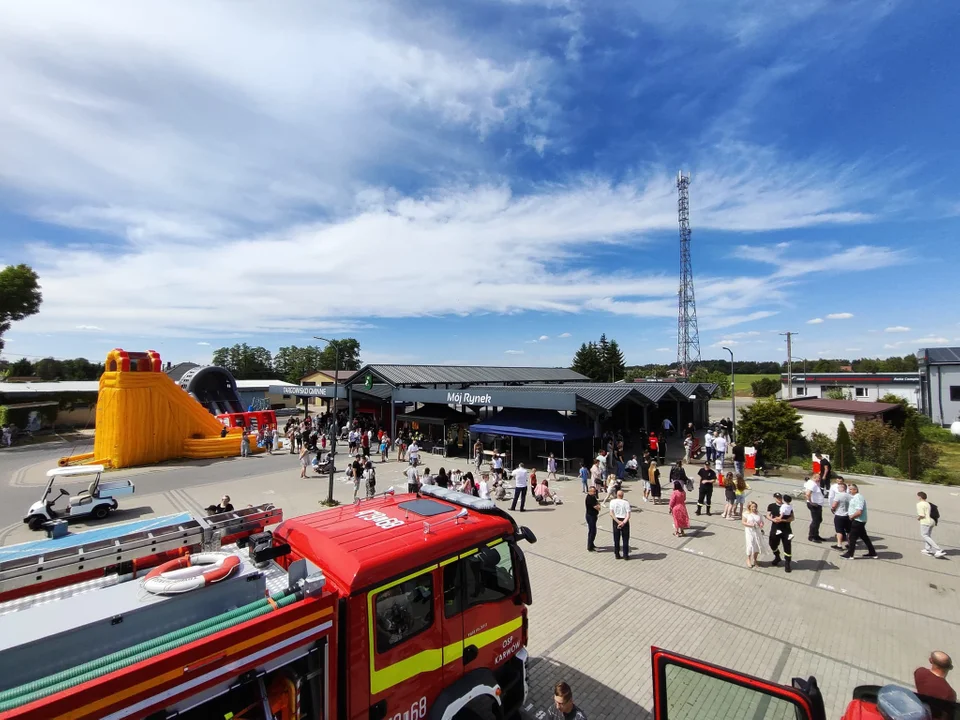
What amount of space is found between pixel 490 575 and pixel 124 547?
3.69 meters

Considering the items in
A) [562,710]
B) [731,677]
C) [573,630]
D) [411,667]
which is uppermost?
[731,677]

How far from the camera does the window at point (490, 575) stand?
16.4 feet

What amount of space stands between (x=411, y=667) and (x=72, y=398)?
56.1 metres

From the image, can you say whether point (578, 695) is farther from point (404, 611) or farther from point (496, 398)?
point (496, 398)

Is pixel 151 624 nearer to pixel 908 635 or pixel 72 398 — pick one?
pixel 908 635

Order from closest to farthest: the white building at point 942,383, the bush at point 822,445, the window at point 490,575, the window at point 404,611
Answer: the window at point 404,611 < the window at point 490,575 < the bush at point 822,445 < the white building at point 942,383

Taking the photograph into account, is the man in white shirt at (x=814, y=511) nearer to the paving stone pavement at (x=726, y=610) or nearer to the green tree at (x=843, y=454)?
the paving stone pavement at (x=726, y=610)

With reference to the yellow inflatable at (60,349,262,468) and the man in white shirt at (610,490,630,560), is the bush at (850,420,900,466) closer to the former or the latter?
the man in white shirt at (610,490,630,560)

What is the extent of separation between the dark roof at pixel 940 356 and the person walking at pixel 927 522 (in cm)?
3581

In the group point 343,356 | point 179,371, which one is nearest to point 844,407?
point 179,371

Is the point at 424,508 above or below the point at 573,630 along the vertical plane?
above

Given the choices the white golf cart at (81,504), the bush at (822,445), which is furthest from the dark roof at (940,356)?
the white golf cart at (81,504)

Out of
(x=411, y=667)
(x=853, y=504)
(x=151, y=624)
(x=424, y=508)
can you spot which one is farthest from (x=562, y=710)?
(x=853, y=504)

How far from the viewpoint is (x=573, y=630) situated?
25.8 feet
